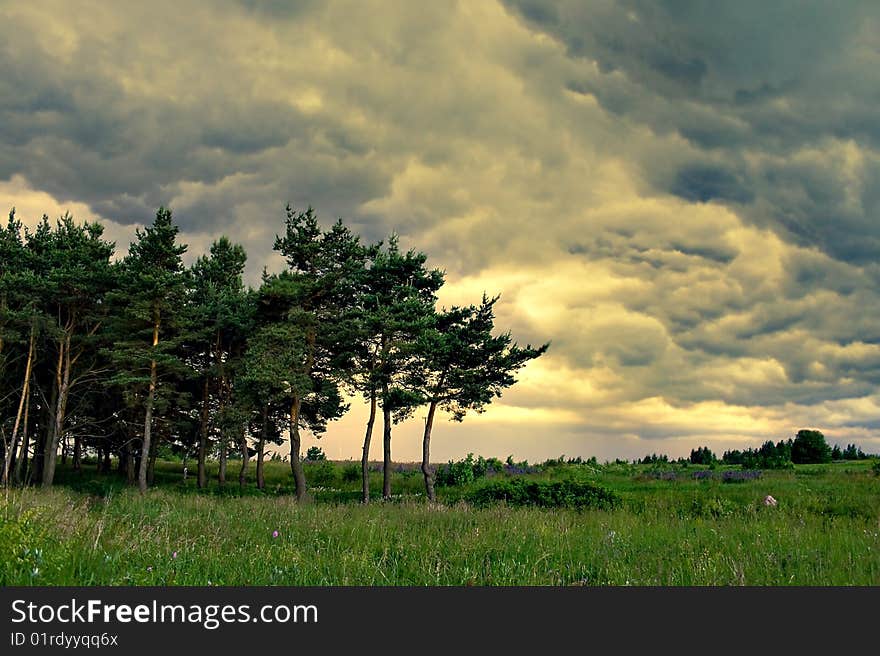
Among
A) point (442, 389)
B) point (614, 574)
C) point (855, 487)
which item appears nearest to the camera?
point (614, 574)

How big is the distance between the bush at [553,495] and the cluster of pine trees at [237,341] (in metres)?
7.06

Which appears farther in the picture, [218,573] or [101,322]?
[101,322]

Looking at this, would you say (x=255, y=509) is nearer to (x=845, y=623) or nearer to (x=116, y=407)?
(x=845, y=623)

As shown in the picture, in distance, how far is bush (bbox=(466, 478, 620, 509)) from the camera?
24.2 meters

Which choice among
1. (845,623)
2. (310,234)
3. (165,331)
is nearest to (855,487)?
(845,623)

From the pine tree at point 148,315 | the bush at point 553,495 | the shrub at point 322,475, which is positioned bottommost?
the shrub at point 322,475

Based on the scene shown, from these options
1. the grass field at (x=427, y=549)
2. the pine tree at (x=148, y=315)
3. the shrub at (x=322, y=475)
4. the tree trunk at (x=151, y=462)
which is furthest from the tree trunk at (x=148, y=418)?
the grass field at (x=427, y=549)

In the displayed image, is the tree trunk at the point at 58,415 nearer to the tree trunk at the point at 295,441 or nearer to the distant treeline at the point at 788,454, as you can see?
the tree trunk at the point at 295,441

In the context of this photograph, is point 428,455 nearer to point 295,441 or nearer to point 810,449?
point 295,441

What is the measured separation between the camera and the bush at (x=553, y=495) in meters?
24.2

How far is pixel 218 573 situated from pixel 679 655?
6248mm

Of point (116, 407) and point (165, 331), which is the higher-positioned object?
point (165, 331)

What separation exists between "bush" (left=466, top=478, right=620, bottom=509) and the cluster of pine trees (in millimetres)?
7064

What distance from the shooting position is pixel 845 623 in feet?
22.4
